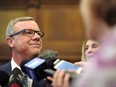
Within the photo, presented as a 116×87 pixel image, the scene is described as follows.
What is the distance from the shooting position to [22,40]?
80.4 inches

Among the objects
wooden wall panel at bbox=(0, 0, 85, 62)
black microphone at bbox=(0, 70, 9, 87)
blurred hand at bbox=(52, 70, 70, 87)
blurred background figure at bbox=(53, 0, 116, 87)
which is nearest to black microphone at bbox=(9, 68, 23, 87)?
black microphone at bbox=(0, 70, 9, 87)

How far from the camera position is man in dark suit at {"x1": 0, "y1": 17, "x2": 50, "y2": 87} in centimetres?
200

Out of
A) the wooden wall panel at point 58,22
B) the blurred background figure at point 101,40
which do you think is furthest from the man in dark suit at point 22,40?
the wooden wall panel at point 58,22

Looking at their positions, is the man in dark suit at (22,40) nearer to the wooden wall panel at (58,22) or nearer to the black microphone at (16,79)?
the black microphone at (16,79)

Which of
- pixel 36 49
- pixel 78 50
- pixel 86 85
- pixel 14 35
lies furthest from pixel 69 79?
pixel 78 50

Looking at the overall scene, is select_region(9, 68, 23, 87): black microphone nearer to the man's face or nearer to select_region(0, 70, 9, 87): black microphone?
select_region(0, 70, 9, 87): black microphone

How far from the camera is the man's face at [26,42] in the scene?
1.98 metres

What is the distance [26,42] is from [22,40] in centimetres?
3

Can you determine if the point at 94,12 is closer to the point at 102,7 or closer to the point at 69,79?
the point at 102,7

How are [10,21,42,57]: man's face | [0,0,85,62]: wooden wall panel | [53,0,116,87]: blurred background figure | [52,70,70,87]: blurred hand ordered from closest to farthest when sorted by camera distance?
[53,0,116,87]: blurred background figure → [52,70,70,87]: blurred hand → [10,21,42,57]: man's face → [0,0,85,62]: wooden wall panel

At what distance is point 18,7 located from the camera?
5438 millimetres

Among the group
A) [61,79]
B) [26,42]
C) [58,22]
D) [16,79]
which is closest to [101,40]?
[61,79]

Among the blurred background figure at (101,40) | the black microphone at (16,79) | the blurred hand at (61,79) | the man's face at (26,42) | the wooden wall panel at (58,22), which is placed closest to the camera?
the blurred background figure at (101,40)

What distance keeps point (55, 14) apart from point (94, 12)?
4.57 metres
